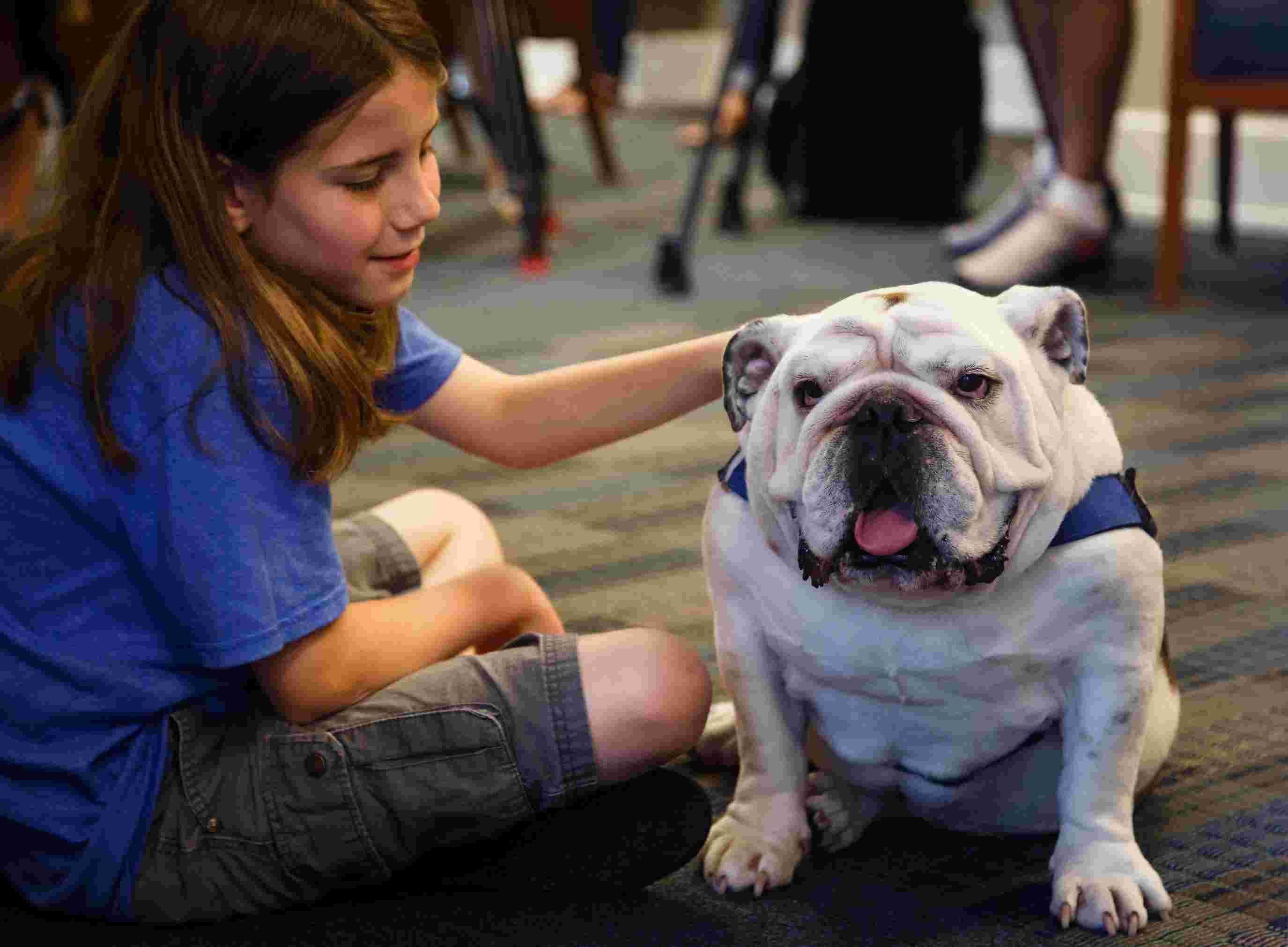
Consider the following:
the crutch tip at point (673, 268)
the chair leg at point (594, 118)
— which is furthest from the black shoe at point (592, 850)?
the chair leg at point (594, 118)

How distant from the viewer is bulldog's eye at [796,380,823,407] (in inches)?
36.5

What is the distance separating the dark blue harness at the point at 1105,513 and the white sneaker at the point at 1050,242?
2053 mm

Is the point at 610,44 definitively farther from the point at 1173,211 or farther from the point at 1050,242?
the point at 1173,211

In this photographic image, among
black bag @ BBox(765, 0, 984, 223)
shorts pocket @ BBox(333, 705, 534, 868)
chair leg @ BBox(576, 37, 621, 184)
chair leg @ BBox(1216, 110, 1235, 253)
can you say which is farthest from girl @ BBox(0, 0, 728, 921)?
chair leg @ BBox(576, 37, 621, 184)

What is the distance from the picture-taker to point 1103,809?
954mm

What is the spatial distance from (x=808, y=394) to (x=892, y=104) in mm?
3221

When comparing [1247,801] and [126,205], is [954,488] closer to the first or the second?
[1247,801]

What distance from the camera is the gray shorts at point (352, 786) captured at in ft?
3.24

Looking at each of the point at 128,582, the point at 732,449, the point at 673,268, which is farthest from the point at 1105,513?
the point at 673,268

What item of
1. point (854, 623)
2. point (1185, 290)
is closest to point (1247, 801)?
point (854, 623)

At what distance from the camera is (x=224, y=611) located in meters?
0.94

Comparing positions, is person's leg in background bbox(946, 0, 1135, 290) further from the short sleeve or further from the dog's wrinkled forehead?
the dog's wrinkled forehead

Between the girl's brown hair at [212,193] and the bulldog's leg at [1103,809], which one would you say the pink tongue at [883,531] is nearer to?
the bulldog's leg at [1103,809]

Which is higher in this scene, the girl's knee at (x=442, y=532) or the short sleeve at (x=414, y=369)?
the short sleeve at (x=414, y=369)
